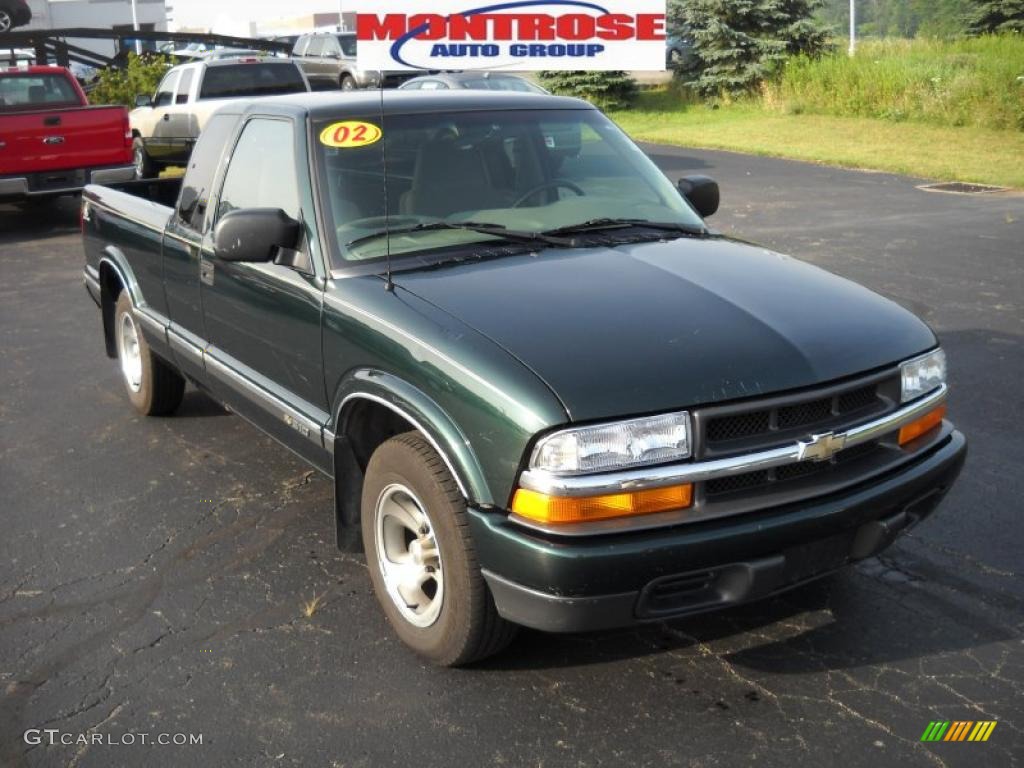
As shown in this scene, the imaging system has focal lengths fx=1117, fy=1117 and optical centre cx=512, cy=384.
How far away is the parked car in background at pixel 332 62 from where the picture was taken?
27.7m

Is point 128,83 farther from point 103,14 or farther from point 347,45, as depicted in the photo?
point 103,14

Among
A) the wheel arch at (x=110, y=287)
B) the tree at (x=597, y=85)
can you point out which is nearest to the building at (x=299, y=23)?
the tree at (x=597, y=85)

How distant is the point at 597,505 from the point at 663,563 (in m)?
0.24

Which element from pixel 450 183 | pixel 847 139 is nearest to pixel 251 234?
pixel 450 183

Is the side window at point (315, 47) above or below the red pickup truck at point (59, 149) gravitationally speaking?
above

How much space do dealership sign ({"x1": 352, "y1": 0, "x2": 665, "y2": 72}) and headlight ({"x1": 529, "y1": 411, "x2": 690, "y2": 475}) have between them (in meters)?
5.61

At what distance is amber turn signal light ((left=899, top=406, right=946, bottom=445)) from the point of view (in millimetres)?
3689

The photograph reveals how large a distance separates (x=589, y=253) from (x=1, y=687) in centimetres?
253

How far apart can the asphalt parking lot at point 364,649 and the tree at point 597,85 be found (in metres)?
23.3

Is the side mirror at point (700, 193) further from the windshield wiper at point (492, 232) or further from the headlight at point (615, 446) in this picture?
the headlight at point (615, 446)

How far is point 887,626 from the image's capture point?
3.91 metres

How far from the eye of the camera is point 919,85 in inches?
896

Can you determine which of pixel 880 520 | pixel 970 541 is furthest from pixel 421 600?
pixel 970 541

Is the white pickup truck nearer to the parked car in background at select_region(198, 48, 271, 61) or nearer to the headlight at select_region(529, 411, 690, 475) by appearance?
the parked car in background at select_region(198, 48, 271, 61)
